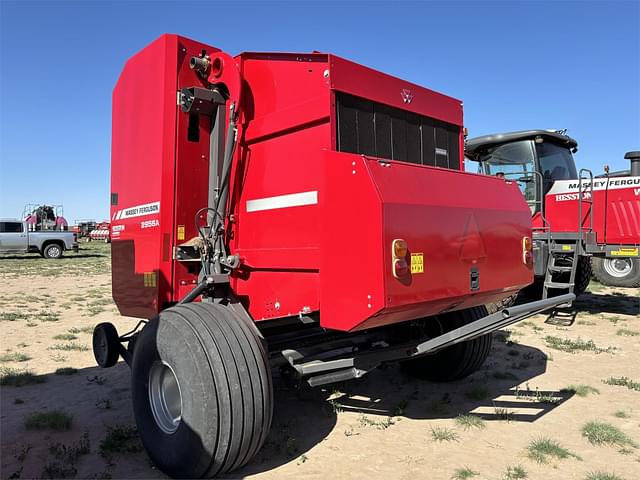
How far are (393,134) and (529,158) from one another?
6362 millimetres

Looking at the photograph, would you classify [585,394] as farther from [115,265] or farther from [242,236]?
[115,265]

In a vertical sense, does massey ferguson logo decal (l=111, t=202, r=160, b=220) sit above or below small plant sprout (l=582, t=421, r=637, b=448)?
above

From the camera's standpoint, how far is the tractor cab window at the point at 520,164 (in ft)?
29.9

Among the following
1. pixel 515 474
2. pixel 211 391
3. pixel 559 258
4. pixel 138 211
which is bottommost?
pixel 515 474

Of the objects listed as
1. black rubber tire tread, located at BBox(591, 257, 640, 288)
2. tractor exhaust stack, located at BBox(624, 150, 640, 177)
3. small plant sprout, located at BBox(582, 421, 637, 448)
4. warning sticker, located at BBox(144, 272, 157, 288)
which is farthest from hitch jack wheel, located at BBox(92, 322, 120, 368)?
black rubber tire tread, located at BBox(591, 257, 640, 288)

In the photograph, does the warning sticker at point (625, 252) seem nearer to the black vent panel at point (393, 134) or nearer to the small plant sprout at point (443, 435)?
the black vent panel at point (393, 134)

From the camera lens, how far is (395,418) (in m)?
4.27

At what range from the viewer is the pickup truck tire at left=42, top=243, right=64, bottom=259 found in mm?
24625

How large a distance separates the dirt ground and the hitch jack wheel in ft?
1.49

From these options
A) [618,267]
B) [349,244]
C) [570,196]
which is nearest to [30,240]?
[570,196]

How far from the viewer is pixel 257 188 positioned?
12.2 ft

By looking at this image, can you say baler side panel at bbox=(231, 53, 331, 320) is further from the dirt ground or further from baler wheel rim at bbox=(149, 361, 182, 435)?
the dirt ground

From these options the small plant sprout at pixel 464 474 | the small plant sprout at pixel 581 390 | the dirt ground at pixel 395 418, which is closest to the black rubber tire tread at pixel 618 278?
the dirt ground at pixel 395 418

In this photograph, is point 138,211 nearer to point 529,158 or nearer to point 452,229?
point 452,229
